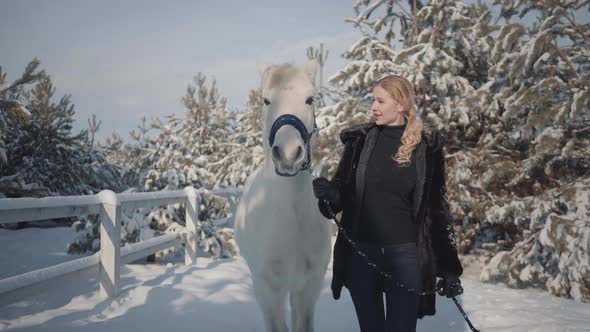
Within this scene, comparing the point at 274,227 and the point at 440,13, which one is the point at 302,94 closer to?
the point at 274,227

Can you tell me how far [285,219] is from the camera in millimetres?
2205

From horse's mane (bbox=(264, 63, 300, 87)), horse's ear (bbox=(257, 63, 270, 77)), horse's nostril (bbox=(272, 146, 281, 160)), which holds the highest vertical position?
horse's ear (bbox=(257, 63, 270, 77))

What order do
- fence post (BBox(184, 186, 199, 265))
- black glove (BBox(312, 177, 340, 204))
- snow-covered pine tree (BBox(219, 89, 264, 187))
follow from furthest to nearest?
1. snow-covered pine tree (BBox(219, 89, 264, 187))
2. fence post (BBox(184, 186, 199, 265))
3. black glove (BBox(312, 177, 340, 204))

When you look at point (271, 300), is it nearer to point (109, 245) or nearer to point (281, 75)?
point (281, 75)

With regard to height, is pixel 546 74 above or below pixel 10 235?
above

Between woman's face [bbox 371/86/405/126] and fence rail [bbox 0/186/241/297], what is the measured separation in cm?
265

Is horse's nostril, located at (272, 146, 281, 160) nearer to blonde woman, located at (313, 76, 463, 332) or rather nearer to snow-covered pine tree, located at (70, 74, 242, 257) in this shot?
blonde woman, located at (313, 76, 463, 332)

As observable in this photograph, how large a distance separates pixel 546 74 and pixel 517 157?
6.22 feet

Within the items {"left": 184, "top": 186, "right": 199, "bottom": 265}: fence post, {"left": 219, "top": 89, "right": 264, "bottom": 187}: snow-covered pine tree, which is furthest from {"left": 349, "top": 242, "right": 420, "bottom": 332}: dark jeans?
{"left": 219, "top": 89, "right": 264, "bottom": 187}: snow-covered pine tree

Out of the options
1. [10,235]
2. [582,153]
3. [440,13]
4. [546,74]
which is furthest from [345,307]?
[10,235]

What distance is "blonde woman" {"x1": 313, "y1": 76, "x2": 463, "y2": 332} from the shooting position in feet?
6.15

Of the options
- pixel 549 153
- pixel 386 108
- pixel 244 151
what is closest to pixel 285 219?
pixel 386 108

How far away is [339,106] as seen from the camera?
7273mm

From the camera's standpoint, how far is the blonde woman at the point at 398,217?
1.87 meters
